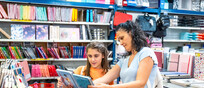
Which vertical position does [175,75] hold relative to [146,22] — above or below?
below

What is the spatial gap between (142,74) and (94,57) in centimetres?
70

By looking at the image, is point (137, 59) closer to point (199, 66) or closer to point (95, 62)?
point (95, 62)

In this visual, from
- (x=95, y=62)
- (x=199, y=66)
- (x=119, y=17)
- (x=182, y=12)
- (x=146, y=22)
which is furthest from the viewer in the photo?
(x=182, y=12)

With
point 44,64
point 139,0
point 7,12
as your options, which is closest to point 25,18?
point 7,12

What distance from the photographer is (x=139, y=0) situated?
4.94 m

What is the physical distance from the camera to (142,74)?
1.53 meters

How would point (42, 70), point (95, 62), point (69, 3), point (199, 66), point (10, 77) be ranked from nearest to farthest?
point (10, 77) < point (95, 62) < point (199, 66) < point (42, 70) < point (69, 3)

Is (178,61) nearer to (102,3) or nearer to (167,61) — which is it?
(167,61)

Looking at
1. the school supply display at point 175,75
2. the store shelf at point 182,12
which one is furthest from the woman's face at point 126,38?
the store shelf at point 182,12

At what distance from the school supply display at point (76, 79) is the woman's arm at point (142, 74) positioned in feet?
0.91

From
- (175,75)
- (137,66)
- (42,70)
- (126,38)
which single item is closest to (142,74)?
(137,66)

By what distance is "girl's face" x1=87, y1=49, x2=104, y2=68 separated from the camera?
6.89ft

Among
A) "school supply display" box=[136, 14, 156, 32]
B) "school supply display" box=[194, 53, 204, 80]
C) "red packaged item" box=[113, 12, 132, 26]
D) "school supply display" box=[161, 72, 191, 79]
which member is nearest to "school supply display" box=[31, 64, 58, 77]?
"red packaged item" box=[113, 12, 132, 26]

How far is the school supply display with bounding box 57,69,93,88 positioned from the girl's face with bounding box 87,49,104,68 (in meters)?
0.55
